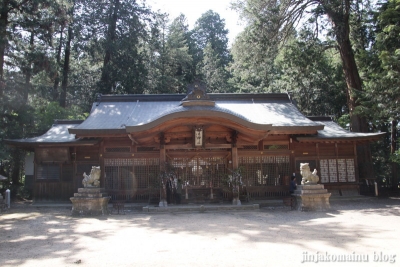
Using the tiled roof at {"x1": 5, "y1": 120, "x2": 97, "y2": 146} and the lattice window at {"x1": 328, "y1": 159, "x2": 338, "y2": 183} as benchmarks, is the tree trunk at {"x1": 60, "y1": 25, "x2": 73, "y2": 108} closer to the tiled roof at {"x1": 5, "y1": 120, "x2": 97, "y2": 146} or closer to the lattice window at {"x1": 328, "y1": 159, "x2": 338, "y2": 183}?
the tiled roof at {"x1": 5, "y1": 120, "x2": 97, "y2": 146}

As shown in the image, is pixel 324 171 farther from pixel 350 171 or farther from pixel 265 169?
pixel 265 169

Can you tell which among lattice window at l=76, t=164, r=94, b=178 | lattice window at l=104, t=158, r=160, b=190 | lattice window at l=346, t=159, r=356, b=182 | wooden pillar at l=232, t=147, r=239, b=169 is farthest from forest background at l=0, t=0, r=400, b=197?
wooden pillar at l=232, t=147, r=239, b=169

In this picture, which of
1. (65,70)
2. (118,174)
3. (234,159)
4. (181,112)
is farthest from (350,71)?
(65,70)

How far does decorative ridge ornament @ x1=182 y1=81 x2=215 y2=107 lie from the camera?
37.3 ft

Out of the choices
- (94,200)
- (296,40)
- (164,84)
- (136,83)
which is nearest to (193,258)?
(94,200)

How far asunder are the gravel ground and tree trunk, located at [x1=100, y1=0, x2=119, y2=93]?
585 inches

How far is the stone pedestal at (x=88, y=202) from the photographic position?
10.5 m

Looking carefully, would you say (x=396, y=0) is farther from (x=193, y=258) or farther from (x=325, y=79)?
(x=193, y=258)

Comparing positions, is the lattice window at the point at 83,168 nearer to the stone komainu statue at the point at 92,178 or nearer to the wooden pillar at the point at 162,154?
the stone komainu statue at the point at 92,178

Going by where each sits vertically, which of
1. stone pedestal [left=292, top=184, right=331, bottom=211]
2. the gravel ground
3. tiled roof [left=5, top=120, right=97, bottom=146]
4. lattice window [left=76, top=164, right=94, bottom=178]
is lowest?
the gravel ground

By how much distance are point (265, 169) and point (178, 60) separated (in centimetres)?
1804

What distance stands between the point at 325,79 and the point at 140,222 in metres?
19.0

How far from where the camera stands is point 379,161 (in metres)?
19.6

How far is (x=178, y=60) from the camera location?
29.1m
